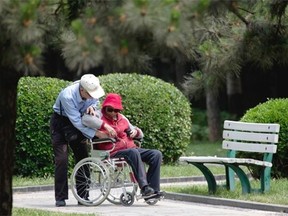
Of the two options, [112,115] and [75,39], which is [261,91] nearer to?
[112,115]

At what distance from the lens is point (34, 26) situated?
7309 mm

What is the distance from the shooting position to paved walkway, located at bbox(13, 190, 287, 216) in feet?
40.6

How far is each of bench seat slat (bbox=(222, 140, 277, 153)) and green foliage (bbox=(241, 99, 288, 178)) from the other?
1.31 m

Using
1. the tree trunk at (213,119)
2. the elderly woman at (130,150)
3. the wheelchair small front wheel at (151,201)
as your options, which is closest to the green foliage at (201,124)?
the tree trunk at (213,119)

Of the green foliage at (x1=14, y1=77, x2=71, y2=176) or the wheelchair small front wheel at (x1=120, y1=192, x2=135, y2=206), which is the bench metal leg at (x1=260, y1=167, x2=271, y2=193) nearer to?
the wheelchair small front wheel at (x1=120, y1=192, x2=135, y2=206)

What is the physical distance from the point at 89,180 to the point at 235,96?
21835 mm

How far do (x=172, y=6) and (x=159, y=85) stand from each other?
39.0 feet

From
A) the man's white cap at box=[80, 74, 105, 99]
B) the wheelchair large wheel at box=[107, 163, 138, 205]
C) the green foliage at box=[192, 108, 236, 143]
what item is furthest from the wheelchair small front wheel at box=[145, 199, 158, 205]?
the green foliage at box=[192, 108, 236, 143]

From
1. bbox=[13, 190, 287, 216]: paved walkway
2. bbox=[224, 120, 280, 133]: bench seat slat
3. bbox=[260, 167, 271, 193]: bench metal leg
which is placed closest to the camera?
bbox=[13, 190, 287, 216]: paved walkway

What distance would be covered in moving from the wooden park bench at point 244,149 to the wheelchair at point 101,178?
1.02 meters

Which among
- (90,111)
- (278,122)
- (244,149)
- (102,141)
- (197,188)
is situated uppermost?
(90,111)

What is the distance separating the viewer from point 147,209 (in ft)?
41.8

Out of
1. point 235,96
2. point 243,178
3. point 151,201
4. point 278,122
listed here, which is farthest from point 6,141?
point 235,96

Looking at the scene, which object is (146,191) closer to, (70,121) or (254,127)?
(70,121)
